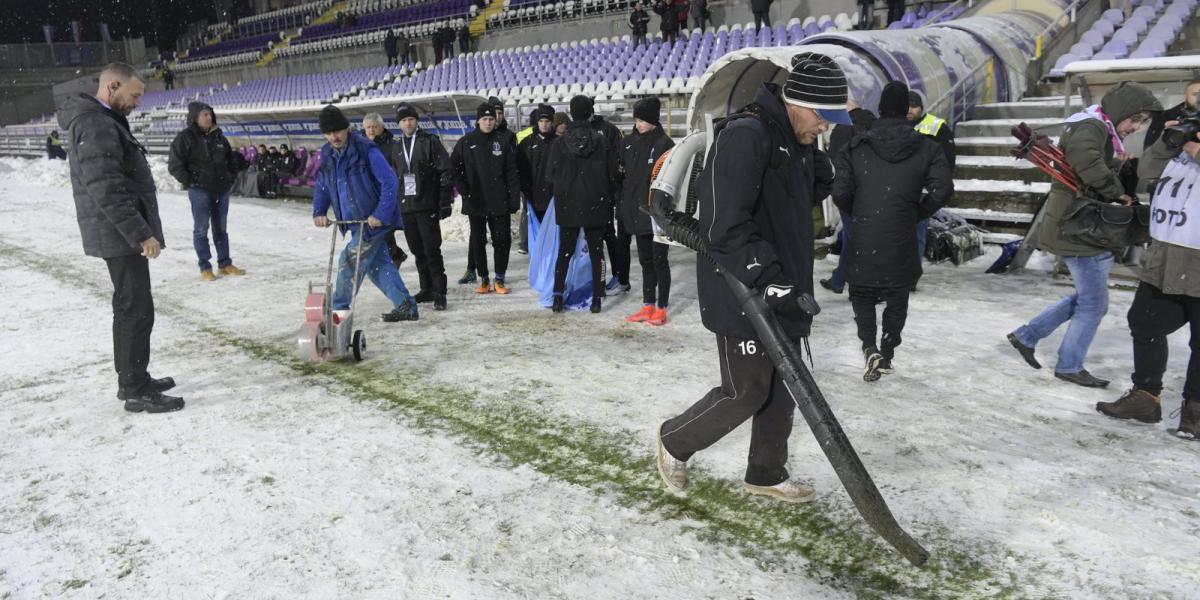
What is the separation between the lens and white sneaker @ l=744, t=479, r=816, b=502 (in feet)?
9.87

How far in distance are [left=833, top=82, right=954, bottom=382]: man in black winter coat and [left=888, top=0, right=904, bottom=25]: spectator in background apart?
41.6ft

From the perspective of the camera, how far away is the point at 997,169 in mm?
8562

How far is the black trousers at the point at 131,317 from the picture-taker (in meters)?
4.16

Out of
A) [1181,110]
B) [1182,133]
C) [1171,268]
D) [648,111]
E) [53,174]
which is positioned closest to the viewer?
[1182,133]

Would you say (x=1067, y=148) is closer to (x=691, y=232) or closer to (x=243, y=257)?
(x=691, y=232)

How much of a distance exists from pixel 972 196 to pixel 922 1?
379 inches

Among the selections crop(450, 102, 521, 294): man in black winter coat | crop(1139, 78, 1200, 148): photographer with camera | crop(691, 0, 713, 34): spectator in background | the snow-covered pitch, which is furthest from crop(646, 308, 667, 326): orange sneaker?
crop(691, 0, 713, 34): spectator in background

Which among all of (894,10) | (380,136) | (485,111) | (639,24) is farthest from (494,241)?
(639,24)

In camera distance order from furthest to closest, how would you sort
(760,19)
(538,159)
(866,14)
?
(760,19)
(866,14)
(538,159)

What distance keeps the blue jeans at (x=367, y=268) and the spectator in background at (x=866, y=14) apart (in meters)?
13.0

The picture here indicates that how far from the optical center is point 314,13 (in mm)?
34562

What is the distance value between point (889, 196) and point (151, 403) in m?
4.38

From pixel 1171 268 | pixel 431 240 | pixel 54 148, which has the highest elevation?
pixel 54 148

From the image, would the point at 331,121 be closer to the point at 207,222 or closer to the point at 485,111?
the point at 485,111
